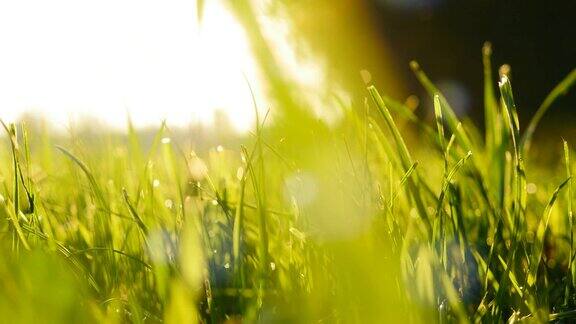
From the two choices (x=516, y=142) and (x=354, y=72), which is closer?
(x=516, y=142)

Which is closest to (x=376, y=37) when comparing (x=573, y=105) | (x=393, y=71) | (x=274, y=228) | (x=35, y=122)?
(x=393, y=71)

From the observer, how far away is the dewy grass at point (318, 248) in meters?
0.30

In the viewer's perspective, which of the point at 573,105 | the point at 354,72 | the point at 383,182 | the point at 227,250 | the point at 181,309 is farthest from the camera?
the point at 354,72

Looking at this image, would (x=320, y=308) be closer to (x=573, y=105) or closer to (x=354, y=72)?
(x=573, y=105)

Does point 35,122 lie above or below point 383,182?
above

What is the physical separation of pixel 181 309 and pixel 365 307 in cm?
9

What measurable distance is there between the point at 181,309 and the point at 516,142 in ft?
1.00

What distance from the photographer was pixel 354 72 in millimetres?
4680

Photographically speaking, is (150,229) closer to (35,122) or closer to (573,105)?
(35,122)

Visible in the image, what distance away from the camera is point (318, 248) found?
0.50m

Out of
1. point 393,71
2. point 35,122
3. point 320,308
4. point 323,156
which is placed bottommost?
point 320,308

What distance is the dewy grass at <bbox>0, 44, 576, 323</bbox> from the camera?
30 centimetres

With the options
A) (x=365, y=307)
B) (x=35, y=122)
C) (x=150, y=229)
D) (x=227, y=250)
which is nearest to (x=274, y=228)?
(x=227, y=250)

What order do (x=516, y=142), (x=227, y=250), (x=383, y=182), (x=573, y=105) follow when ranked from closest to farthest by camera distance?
1. (x=516, y=142)
2. (x=227, y=250)
3. (x=383, y=182)
4. (x=573, y=105)
